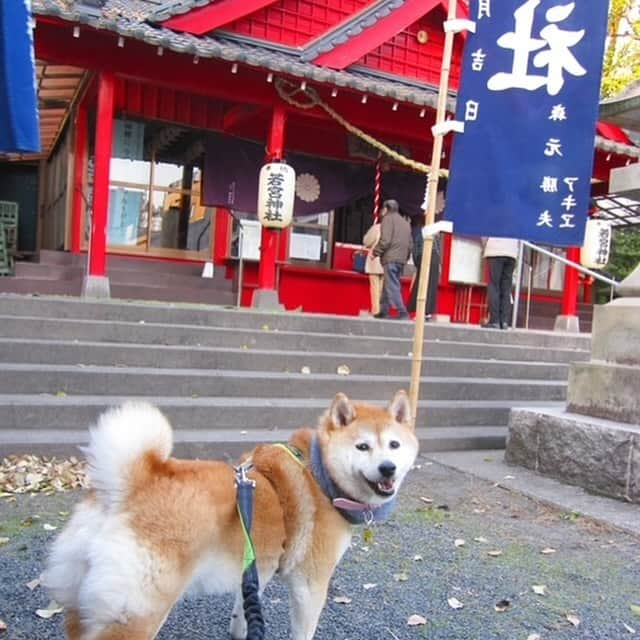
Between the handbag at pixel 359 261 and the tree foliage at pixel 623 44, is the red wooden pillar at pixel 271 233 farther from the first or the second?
the tree foliage at pixel 623 44

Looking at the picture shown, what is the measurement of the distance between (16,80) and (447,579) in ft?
12.0

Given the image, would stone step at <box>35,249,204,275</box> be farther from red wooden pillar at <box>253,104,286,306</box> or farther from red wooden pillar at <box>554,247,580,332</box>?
red wooden pillar at <box>554,247,580,332</box>

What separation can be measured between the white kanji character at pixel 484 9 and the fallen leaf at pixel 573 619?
4703mm

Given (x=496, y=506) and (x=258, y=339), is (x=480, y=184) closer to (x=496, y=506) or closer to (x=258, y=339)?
(x=496, y=506)

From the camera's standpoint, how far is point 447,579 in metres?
3.71

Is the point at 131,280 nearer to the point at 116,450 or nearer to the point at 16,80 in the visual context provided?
the point at 16,80

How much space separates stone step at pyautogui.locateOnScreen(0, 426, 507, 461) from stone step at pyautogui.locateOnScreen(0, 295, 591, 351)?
1.81 meters

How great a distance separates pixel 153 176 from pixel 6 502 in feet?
27.1

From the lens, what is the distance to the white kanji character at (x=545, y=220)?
5.61 meters

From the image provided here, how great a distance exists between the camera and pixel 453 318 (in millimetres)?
13859

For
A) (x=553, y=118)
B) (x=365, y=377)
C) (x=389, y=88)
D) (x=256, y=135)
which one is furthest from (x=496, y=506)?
(x=256, y=135)

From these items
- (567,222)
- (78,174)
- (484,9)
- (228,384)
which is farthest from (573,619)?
(78,174)

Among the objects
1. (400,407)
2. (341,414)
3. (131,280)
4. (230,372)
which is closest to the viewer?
(341,414)

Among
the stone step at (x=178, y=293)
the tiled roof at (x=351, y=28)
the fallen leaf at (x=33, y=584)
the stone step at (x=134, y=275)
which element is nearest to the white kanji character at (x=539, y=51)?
the fallen leaf at (x=33, y=584)
